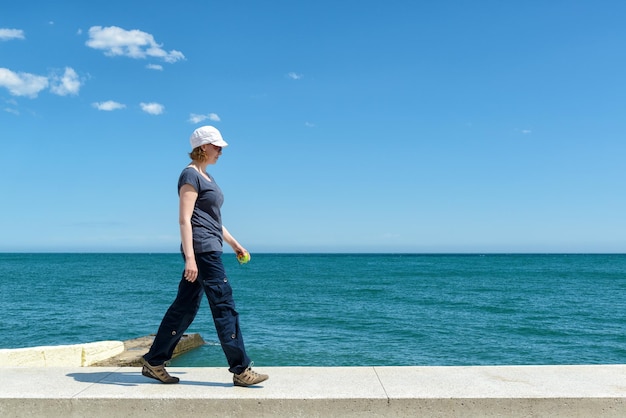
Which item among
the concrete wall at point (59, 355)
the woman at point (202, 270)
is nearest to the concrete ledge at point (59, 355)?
the concrete wall at point (59, 355)

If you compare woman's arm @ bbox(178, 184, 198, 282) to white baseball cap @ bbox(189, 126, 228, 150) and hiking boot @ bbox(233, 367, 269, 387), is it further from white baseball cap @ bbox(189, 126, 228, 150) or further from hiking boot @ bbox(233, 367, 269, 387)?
hiking boot @ bbox(233, 367, 269, 387)

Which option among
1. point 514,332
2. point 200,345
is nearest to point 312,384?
point 200,345

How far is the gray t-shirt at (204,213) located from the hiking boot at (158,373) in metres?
0.97

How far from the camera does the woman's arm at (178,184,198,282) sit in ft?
13.5

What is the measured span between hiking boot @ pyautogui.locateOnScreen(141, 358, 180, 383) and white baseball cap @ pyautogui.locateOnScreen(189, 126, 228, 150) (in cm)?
173

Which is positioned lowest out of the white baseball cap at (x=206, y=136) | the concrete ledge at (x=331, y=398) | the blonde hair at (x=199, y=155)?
the concrete ledge at (x=331, y=398)

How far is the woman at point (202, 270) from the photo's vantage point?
4.18 meters

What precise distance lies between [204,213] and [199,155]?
0.45 metres

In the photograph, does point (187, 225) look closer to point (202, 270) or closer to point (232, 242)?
point (202, 270)

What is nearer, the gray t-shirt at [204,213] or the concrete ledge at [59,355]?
the gray t-shirt at [204,213]

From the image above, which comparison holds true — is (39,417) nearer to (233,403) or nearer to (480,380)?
(233,403)

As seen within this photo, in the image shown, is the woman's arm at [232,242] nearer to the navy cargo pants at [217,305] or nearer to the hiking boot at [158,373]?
the navy cargo pants at [217,305]

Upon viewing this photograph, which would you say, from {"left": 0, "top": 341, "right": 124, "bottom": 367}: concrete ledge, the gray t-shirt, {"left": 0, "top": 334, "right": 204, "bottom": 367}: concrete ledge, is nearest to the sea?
{"left": 0, "top": 334, "right": 204, "bottom": 367}: concrete ledge

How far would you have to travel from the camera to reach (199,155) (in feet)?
14.4
